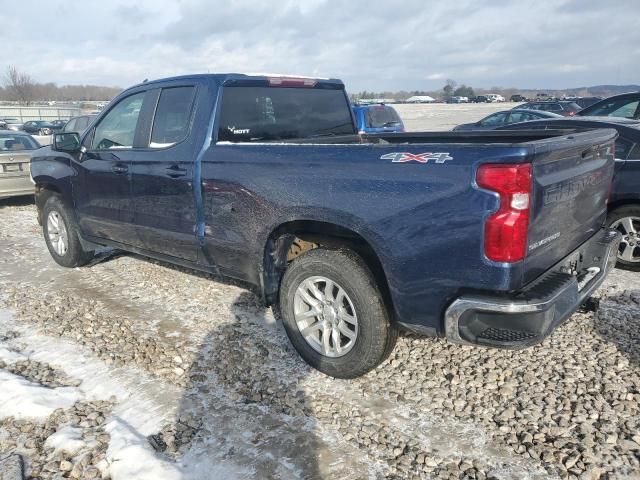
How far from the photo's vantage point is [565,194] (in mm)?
2799

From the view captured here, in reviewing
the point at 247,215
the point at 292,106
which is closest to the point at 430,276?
the point at 247,215

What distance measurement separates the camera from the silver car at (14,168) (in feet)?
29.9

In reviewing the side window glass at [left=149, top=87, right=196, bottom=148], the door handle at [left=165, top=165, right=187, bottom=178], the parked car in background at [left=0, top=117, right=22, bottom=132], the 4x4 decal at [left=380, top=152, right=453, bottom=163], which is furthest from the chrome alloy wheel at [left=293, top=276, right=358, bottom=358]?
the parked car in background at [left=0, top=117, right=22, bottom=132]

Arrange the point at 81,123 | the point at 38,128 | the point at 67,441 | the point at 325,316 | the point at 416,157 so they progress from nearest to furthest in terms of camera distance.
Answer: the point at 416,157, the point at 67,441, the point at 325,316, the point at 81,123, the point at 38,128

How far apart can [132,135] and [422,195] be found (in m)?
2.95

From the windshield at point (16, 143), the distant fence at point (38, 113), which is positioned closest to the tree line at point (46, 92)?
the distant fence at point (38, 113)

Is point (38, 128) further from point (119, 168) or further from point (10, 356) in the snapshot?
point (10, 356)

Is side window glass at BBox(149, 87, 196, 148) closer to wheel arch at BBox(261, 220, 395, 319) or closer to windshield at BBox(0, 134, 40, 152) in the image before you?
wheel arch at BBox(261, 220, 395, 319)

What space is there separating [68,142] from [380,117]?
8.55 metres

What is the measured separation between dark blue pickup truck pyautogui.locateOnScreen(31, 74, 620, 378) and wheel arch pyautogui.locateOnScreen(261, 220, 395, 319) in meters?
0.01

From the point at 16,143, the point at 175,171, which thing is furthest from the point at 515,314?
the point at 16,143

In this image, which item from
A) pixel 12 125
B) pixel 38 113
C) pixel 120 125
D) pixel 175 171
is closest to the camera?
pixel 175 171

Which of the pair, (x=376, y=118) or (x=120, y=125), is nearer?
(x=120, y=125)

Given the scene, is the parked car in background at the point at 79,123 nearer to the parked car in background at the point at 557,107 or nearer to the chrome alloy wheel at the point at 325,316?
the chrome alloy wheel at the point at 325,316
